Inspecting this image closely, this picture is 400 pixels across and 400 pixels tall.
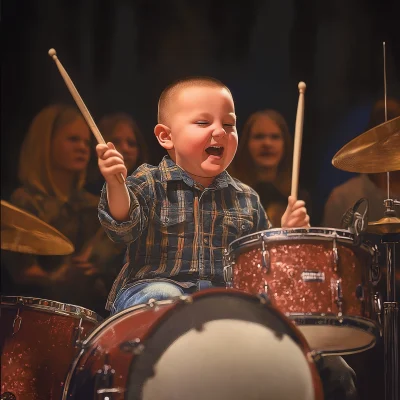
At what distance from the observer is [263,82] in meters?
2.30

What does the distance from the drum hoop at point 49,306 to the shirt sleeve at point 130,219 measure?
0.83ft

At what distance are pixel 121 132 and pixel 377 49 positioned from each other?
0.90m

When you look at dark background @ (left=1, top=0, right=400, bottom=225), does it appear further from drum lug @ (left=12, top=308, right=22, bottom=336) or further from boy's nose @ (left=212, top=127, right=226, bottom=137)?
drum lug @ (left=12, top=308, right=22, bottom=336)

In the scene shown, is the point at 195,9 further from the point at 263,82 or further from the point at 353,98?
the point at 353,98

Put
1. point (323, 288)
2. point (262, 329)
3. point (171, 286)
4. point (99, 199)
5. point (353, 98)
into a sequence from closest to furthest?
point (262, 329)
point (323, 288)
point (171, 286)
point (99, 199)
point (353, 98)

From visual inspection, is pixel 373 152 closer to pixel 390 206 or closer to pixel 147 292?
pixel 390 206

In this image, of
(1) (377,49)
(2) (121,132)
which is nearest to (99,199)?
(2) (121,132)

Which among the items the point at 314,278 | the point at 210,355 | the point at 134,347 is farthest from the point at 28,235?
the point at 314,278

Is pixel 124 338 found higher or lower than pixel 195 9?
lower

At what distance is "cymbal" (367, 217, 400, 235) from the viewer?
2.14m

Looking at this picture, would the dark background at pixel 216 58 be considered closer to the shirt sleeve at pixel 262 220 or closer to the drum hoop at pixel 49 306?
the shirt sleeve at pixel 262 220

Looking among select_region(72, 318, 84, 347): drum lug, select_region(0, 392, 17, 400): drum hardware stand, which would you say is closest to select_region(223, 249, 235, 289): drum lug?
select_region(72, 318, 84, 347): drum lug

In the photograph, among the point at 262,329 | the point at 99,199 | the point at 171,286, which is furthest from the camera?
the point at 99,199

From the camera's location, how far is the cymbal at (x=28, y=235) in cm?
204
